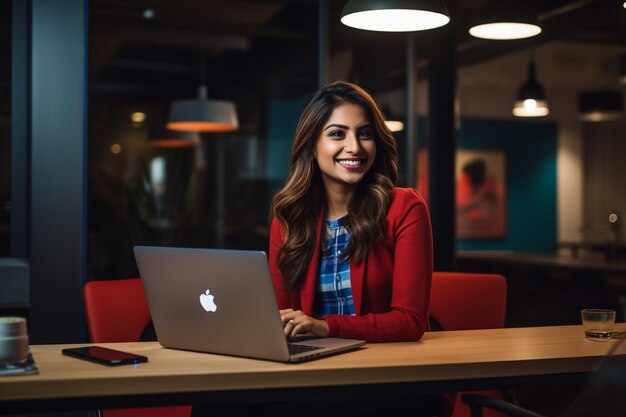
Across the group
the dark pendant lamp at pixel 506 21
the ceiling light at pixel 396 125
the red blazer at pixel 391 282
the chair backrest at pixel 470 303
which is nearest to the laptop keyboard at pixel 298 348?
the red blazer at pixel 391 282

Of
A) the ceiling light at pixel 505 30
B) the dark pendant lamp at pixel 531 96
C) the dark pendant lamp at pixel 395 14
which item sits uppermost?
the dark pendant lamp at pixel 531 96

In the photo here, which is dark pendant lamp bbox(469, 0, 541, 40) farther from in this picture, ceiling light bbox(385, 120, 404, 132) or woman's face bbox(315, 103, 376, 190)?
ceiling light bbox(385, 120, 404, 132)

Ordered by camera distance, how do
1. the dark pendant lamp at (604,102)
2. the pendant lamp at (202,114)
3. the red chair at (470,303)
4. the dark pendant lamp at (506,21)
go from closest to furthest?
the red chair at (470,303), the dark pendant lamp at (506,21), the pendant lamp at (202,114), the dark pendant lamp at (604,102)

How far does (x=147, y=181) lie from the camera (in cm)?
566

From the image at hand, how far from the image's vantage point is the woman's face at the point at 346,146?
2.45 meters

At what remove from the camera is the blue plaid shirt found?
244 cm

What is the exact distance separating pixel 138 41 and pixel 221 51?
2.42ft

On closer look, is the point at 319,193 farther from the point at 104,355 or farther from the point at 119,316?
the point at 104,355

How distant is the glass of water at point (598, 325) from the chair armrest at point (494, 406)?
1.72 ft

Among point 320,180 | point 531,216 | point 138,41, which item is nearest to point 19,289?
point 320,180

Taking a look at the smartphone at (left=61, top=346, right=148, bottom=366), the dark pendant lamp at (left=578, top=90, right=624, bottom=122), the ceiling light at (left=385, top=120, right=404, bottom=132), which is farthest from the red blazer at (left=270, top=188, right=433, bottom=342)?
the dark pendant lamp at (left=578, top=90, right=624, bottom=122)

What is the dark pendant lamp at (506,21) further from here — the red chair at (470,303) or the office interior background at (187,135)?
the red chair at (470,303)

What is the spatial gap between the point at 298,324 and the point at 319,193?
683 millimetres

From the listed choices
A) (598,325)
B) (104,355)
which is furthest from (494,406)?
(104,355)
